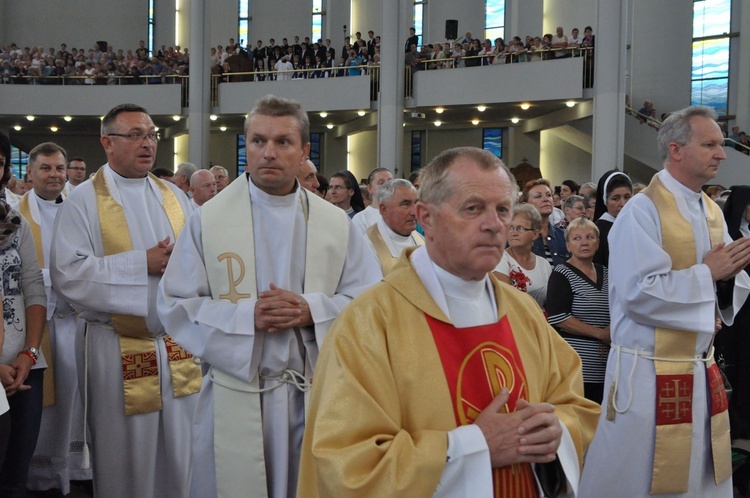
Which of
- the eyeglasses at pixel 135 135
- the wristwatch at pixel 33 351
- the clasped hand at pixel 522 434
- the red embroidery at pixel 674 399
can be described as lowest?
the red embroidery at pixel 674 399

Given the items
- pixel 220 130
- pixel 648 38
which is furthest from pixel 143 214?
pixel 220 130

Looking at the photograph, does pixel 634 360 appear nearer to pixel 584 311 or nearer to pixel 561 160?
pixel 584 311

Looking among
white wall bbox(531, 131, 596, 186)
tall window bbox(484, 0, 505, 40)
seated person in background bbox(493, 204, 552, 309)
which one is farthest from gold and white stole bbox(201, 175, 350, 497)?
tall window bbox(484, 0, 505, 40)

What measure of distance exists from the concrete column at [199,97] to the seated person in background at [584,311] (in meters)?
16.2

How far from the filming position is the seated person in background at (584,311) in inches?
187

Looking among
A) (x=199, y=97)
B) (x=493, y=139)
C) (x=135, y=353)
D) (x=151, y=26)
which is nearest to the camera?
(x=135, y=353)

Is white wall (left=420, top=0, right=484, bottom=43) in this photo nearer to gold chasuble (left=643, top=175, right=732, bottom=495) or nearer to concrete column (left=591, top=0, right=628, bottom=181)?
concrete column (left=591, top=0, right=628, bottom=181)

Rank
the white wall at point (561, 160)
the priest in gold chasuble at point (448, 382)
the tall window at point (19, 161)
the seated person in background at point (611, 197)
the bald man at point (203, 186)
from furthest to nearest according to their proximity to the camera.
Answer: the tall window at point (19, 161), the white wall at point (561, 160), the bald man at point (203, 186), the seated person in background at point (611, 197), the priest in gold chasuble at point (448, 382)

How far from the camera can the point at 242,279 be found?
313 centimetres

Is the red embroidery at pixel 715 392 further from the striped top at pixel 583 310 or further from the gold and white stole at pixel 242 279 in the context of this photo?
the gold and white stole at pixel 242 279

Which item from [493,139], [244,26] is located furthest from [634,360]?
[244,26]

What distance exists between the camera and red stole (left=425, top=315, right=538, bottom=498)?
2275 mm

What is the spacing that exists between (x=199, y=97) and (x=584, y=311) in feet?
56.4

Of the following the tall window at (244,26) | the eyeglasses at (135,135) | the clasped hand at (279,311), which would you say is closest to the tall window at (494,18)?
the tall window at (244,26)
